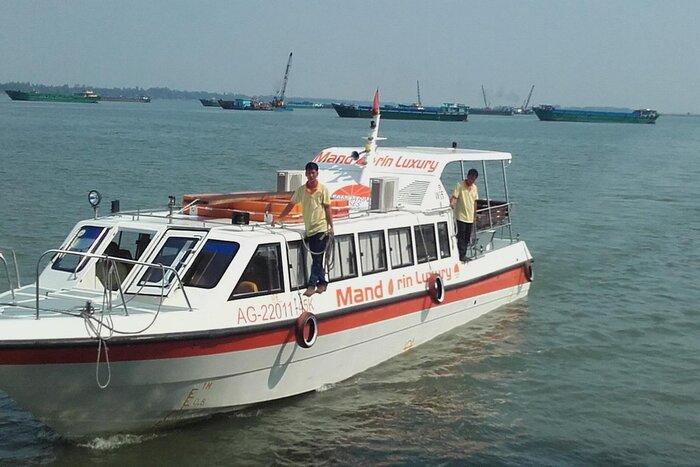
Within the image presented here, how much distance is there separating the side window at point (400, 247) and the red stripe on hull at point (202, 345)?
609 mm

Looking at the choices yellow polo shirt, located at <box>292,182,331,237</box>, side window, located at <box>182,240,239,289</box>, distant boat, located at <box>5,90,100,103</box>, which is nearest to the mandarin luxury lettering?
yellow polo shirt, located at <box>292,182,331,237</box>

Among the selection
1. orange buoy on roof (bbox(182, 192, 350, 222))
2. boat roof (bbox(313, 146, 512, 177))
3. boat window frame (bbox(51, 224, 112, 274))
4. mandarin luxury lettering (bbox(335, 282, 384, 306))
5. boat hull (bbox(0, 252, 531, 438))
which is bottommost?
boat hull (bbox(0, 252, 531, 438))

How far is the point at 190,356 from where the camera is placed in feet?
32.8

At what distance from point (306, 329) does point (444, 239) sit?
445cm

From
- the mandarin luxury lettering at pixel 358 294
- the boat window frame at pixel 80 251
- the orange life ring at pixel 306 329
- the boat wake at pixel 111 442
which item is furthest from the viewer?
the mandarin luxury lettering at pixel 358 294

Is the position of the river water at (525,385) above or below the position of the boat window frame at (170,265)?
below

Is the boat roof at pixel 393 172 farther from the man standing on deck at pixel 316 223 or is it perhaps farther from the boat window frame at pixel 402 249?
the man standing on deck at pixel 316 223

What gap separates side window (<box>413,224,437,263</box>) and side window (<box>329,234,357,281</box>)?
1.77 metres

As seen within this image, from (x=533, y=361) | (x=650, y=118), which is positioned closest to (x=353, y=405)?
(x=533, y=361)

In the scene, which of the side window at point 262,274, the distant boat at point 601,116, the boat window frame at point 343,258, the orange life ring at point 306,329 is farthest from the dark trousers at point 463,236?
the distant boat at point 601,116

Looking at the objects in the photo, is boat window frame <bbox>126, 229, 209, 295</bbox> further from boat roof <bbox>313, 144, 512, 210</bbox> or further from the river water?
boat roof <bbox>313, 144, 512, 210</bbox>

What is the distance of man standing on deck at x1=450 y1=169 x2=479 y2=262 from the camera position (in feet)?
Result: 50.4

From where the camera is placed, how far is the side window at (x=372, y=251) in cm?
1282

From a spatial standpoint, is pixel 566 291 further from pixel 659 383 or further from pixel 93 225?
pixel 93 225
